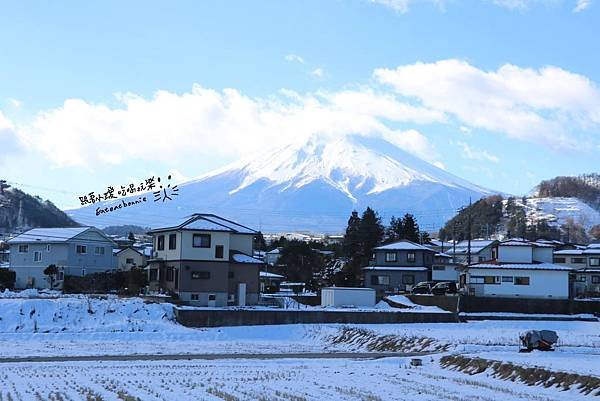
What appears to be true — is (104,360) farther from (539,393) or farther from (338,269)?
(338,269)

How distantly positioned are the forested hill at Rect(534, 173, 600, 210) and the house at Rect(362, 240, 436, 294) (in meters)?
129

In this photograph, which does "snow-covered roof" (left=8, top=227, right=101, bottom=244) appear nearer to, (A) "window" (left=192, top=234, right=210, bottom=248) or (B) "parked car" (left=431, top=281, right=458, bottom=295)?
(A) "window" (left=192, top=234, right=210, bottom=248)

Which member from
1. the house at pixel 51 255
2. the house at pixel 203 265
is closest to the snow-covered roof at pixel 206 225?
the house at pixel 203 265

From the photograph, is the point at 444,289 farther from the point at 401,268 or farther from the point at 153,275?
the point at 153,275

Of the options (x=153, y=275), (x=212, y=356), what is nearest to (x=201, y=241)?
(x=153, y=275)

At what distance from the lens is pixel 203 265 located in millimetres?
45031

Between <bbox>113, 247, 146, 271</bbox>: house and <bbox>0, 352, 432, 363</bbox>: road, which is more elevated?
<bbox>113, 247, 146, 271</bbox>: house

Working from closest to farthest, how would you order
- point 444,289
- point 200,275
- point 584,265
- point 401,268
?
point 200,275 → point 444,289 → point 401,268 → point 584,265

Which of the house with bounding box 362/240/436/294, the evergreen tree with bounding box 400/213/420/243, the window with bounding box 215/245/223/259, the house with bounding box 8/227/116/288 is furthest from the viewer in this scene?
the evergreen tree with bounding box 400/213/420/243

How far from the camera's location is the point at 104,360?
956 inches

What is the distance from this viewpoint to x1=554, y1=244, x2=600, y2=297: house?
65.8 meters

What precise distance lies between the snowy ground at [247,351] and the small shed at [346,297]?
27.5 feet

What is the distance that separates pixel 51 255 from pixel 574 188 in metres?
158

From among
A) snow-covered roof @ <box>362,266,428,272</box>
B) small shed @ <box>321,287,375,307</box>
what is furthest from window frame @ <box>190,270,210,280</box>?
snow-covered roof @ <box>362,266,428,272</box>
